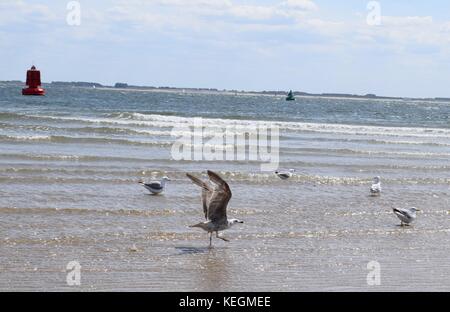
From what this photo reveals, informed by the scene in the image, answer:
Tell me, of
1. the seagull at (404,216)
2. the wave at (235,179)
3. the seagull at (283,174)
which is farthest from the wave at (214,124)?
the seagull at (404,216)

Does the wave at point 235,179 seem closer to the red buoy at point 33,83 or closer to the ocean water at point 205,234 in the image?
the ocean water at point 205,234

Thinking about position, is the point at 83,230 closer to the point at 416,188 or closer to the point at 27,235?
the point at 27,235

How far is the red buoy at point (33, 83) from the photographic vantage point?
64.9 meters

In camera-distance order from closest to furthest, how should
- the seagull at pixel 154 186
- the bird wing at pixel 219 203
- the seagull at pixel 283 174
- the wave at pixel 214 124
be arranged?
the bird wing at pixel 219 203
the seagull at pixel 154 186
the seagull at pixel 283 174
the wave at pixel 214 124

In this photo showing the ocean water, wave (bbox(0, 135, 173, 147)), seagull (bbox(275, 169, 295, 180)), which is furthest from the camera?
wave (bbox(0, 135, 173, 147))

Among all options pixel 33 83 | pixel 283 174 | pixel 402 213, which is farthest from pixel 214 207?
pixel 33 83

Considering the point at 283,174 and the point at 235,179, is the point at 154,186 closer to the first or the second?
the point at 235,179

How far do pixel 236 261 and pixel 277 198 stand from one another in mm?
4960

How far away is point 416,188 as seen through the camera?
648 inches

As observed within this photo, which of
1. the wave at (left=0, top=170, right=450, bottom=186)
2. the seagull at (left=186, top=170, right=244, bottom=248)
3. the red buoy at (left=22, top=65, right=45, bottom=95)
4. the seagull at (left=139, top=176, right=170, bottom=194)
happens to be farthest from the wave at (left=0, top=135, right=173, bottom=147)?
the red buoy at (left=22, top=65, right=45, bottom=95)

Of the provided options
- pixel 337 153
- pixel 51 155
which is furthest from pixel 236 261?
pixel 337 153

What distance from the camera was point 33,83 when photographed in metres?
65.8

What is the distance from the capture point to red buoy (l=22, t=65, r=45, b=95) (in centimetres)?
6488

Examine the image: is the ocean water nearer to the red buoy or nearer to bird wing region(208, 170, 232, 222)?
bird wing region(208, 170, 232, 222)
